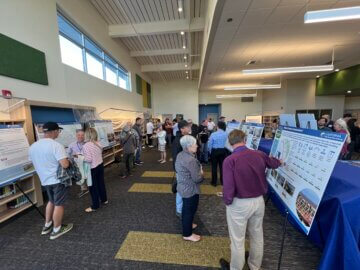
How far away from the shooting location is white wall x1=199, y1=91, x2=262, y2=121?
1314cm

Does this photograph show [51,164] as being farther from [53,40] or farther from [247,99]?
[247,99]

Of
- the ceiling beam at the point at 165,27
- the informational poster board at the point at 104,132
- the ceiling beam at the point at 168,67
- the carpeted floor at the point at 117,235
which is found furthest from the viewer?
the ceiling beam at the point at 168,67

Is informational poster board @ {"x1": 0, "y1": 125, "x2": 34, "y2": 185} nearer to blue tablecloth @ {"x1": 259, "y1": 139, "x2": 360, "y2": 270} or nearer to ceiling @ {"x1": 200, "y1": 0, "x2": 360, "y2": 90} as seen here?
blue tablecloth @ {"x1": 259, "y1": 139, "x2": 360, "y2": 270}

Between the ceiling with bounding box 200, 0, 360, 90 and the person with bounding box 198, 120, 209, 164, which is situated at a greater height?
the ceiling with bounding box 200, 0, 360, 90

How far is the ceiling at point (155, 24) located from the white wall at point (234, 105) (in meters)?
5.25

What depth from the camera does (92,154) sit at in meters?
2.86

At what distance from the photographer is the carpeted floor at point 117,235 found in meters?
1.92

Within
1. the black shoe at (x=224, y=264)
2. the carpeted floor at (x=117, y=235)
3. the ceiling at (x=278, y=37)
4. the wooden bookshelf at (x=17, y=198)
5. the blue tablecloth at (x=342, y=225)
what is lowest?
the carpeted floor at (x=117, y=235)

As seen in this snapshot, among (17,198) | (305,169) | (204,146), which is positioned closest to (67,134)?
(17,198)

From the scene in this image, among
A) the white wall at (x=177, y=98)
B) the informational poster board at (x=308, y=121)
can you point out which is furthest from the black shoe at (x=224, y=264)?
the white wall at (x=177, y=98)

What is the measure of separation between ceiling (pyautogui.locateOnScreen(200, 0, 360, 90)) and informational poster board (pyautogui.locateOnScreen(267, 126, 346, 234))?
2583mm

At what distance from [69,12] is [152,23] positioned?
2.62 m

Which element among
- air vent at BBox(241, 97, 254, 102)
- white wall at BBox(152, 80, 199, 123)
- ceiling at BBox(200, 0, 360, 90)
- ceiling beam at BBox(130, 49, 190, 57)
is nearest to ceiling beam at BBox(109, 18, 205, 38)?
ceiling at BBox(200, 0, 360, 90)

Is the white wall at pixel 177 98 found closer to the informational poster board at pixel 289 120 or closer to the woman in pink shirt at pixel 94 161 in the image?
the informational poster board at pixel 289 120
